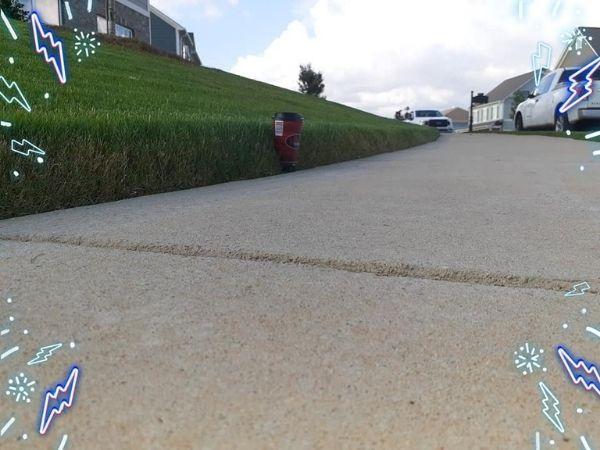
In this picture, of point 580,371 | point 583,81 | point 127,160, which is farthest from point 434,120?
point 583,81

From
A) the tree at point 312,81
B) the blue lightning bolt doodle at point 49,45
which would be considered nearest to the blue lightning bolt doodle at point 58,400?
the blue lightning bolt doodle at point 49,45

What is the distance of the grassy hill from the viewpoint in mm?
3996

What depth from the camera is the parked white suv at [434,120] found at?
26000 millimetres

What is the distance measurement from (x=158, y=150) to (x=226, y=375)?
3.71 meters

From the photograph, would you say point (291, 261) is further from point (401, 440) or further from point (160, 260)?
point (401, 440)

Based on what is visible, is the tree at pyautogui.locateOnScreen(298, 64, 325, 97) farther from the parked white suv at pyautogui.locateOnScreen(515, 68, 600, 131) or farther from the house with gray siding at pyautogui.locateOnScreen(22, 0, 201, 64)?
the parked white suv at pyautogui.locateOnScreen(515, 68, 600, 131)

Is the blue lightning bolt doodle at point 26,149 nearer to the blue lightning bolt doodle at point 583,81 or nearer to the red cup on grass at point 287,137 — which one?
the red cup on grass at point 287,137

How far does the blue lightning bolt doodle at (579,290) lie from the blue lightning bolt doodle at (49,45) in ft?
7.75

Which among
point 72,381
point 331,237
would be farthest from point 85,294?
point 331,237

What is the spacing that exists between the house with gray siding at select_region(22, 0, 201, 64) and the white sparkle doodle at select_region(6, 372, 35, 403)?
9.80ft

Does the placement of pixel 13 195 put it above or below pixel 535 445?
above

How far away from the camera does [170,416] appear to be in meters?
1.48

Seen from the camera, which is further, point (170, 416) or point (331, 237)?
point (331, 237)

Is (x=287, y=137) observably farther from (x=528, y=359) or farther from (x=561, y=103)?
(x=561, y=103)
